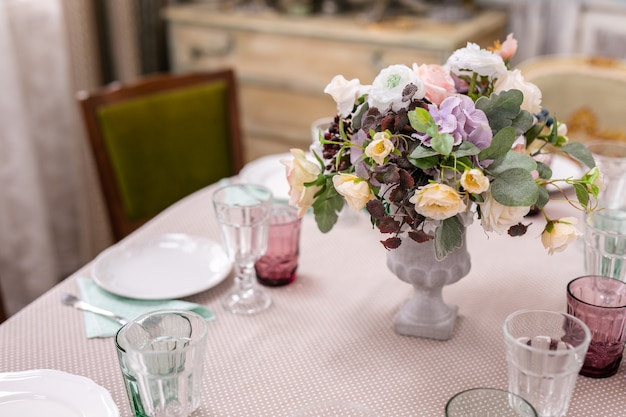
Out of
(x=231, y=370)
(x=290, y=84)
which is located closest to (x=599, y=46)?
(x=290, y=84)

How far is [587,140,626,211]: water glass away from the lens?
1442 millimetres

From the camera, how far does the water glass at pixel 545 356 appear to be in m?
0.92

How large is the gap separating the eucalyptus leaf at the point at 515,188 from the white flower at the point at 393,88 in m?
0.16

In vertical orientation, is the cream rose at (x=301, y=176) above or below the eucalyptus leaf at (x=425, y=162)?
below

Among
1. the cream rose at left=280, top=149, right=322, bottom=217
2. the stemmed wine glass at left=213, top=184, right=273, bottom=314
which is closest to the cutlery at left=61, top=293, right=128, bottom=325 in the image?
the stemmed wine glass at left=213, top=184, right=273, bottom=314

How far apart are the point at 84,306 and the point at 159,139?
34.5 inches

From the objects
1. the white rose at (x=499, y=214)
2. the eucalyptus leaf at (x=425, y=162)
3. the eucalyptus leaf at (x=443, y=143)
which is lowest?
the white rose at (x=499, y=214)

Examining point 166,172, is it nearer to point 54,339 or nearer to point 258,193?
point 258,193

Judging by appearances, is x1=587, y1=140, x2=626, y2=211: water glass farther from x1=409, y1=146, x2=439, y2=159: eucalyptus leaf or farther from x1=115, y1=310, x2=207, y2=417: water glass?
x1=115, y1=310, x2=207, y2=417: water glass

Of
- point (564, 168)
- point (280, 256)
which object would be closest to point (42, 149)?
point (280, 256)

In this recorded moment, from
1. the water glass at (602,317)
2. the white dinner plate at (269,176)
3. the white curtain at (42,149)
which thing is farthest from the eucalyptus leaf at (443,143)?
the white curtain at (42,149)

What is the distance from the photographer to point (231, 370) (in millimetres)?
1125

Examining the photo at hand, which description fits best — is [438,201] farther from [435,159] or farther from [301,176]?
[301,176]

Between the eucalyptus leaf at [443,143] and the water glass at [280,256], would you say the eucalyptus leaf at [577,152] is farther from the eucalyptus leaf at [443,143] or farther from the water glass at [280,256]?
the water glass at [280,256]
